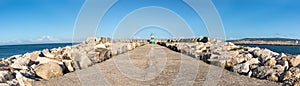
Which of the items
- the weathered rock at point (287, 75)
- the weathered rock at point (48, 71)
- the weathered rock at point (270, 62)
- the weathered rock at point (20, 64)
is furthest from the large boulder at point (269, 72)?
the weathered rock at point (20, 64)

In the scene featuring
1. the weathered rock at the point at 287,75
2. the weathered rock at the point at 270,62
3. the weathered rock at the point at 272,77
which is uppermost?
the weathered rock at the point at 270,62

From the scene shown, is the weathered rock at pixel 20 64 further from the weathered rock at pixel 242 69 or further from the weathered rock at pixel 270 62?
the weathered rock at pixel 270 62

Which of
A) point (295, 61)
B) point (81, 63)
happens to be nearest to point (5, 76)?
point (81, 63)

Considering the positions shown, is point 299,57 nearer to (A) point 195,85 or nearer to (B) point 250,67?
(B) point 250,67

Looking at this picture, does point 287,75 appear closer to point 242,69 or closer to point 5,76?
point 242,69

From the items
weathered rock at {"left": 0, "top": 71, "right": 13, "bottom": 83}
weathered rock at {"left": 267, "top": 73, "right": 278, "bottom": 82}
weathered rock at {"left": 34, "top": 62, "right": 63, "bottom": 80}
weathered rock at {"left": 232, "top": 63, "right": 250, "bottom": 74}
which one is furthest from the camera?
weathered rock at {"left": 232, "top": 63, "right": 250, "bottom": 74}

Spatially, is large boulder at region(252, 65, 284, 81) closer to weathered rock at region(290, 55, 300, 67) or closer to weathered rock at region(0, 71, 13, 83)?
weathered rock at region(290, 55, 300, 67)

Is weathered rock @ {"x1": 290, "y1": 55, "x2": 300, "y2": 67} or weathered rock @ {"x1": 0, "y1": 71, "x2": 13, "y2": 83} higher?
weathered rock @ {"x1": 290, "y1": 55, "x2": 300, "y2": 67}

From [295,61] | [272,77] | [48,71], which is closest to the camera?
[272,77]

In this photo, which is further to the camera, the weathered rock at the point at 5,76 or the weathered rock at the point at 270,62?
the weathered rock at the point at 270,62

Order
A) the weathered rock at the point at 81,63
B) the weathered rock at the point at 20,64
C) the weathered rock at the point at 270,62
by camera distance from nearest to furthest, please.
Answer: the weathered rock at the point at 270,62
the weathered rock at the point at 20,64
the weathered rock at the point at 81,63

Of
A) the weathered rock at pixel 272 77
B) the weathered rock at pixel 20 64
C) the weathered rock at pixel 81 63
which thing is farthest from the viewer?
the weathered rock at pixel 81 63

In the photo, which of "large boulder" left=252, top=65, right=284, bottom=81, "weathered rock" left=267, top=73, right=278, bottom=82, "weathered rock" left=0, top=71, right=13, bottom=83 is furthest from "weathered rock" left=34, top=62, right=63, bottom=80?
"weathered rock" left=267, top=73, right=278, bottom=82

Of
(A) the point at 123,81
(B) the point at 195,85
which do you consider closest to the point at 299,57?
(B) the point at 195,85
